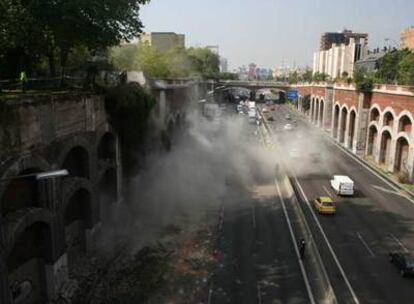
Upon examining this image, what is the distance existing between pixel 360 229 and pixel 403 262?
795 cm

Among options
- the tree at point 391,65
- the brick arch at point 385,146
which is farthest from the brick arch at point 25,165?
the tree at point 391,65

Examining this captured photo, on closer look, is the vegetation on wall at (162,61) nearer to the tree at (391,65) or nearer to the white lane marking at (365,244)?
the white lane marking at (365,244)

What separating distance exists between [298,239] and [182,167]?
24.2 m

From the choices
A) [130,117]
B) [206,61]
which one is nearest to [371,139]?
[130,117]

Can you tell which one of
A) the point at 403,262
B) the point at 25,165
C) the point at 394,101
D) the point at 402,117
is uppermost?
the point at 394,101

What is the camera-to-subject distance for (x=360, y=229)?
1368 inches

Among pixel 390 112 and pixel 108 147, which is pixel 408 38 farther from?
pixel 108 147

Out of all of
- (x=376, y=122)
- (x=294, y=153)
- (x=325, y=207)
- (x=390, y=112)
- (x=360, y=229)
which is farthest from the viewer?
(x=294, y=153)

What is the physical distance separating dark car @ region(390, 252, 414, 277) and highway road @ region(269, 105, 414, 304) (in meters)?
0.42

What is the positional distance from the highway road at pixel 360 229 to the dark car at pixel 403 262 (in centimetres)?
42

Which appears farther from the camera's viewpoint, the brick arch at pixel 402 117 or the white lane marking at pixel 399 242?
the brick arch at pixel 402 117

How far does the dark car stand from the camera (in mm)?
26422

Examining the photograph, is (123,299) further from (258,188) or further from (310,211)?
(258,188)

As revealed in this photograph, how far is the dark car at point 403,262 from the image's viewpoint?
26422 millimetres
